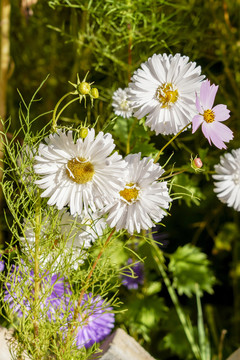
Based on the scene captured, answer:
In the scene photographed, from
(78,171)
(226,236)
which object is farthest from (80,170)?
(226,236)

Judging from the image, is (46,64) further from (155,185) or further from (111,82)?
(155,185)

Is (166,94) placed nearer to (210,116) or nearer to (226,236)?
(210,116)

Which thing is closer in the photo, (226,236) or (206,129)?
(206,129)

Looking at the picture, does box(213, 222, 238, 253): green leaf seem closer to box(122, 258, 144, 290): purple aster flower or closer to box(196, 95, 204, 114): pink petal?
box(122, 258, 144, 290): purple aster flower

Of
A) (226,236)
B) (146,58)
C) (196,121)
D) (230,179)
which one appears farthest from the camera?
(226,236)

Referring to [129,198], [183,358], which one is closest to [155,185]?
[129,198]
